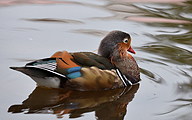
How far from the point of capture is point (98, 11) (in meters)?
9.35

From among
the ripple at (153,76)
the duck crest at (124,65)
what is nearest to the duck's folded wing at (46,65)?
the duck crest at (124,65)

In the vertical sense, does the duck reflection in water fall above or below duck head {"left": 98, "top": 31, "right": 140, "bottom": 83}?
below

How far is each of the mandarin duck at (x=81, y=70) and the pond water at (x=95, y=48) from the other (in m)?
0.14

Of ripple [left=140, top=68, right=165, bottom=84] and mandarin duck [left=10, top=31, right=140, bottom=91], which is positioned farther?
ripple [left=140, top=68, right=165, bottom=84]

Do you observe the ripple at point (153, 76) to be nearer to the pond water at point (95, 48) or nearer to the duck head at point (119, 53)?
the pond water at point (95, 48)

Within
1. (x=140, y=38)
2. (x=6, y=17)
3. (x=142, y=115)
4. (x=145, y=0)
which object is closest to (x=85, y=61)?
(x=142, y=115)

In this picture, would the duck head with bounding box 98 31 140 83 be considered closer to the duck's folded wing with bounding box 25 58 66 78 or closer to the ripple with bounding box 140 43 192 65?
the duck's folded wing with bounding box 25 58 66 78

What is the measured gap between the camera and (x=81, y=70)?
5.52 m

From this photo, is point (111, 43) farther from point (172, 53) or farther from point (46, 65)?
point (172, 53)

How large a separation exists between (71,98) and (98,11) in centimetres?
436

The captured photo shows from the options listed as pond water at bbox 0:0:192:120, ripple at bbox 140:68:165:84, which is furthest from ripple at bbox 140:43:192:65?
ripple at bbox 140:68:165:84

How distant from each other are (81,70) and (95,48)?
172cm

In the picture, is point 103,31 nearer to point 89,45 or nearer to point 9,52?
point 89,45

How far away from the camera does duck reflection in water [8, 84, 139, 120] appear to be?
4871 mm
